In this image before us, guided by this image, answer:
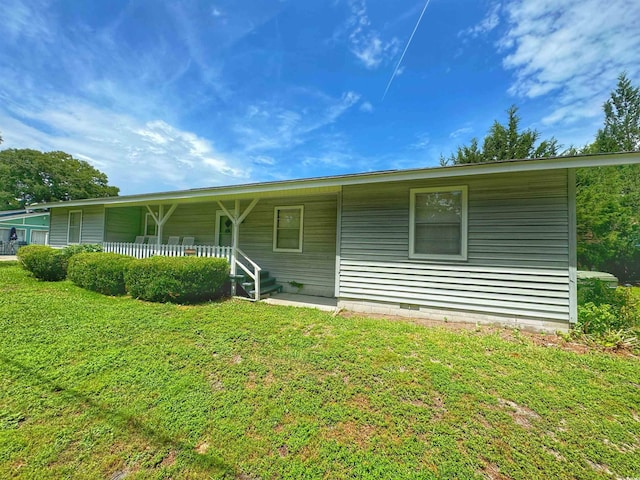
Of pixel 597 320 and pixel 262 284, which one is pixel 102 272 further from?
pixel 597 320

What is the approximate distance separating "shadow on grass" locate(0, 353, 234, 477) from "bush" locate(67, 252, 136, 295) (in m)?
3.82

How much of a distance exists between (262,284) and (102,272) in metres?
4.22

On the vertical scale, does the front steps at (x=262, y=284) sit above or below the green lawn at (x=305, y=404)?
above

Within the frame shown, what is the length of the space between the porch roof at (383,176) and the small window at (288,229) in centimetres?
66

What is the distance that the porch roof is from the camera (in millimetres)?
3959

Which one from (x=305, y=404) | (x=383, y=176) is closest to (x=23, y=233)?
(x=383, y=176)

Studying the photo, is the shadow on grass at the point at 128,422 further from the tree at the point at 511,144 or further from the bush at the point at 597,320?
the tree at the point at 511,144

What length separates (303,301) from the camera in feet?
22.1

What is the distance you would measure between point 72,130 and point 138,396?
62.8ft

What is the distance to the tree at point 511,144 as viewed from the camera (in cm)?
1705

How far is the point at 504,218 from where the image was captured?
479cm

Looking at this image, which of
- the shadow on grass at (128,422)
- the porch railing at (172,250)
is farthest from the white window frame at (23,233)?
the shadow on grass at (128,422)

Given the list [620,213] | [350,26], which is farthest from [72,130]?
[620,213]

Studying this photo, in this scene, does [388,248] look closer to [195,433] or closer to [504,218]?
[504,218]
